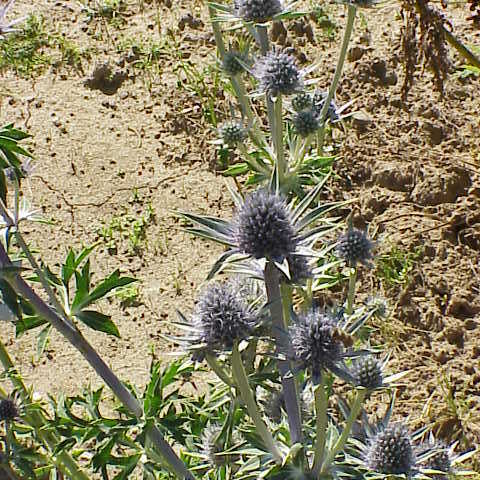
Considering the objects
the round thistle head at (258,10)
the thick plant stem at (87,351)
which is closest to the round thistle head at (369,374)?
the thick plant stem at (87,351)

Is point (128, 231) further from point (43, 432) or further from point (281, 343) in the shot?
point (281, 343)

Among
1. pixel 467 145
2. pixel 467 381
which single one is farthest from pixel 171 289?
pixel 467 145

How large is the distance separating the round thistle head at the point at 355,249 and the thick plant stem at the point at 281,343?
0.63 metres

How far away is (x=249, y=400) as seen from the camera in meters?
1.72

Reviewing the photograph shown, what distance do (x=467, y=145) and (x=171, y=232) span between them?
1.77 metres

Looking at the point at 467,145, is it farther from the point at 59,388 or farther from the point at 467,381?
the point at 59,388

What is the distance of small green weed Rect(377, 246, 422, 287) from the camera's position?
11.7 feet

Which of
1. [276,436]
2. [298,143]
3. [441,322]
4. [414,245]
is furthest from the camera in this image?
[414,245]

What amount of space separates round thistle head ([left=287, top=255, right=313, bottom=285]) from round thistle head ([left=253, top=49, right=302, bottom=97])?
85 cm

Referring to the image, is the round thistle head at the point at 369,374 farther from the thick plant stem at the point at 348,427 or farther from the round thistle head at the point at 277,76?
the round thistle head at the point at 277,76

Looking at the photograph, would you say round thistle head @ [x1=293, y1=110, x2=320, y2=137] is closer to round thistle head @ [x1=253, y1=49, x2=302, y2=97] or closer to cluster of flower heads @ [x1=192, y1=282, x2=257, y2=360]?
round thistle head @ [x1=253, y1=49, x2=302, y2=97]

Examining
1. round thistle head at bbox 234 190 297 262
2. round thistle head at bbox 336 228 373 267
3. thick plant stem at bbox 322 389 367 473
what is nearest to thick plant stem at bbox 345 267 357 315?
round thistle head at bbox 336 228 373 267

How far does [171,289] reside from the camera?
151 inches

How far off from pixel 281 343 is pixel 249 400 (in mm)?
159
